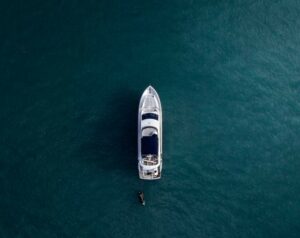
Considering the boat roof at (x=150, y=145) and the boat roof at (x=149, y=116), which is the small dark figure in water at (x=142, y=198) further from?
the boat roof at (x=149, y=116)

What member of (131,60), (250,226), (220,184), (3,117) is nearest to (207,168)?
(220,184)

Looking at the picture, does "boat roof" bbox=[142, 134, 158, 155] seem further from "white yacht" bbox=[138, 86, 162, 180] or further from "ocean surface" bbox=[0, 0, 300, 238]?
"ocean surface" bbox=[0, 0, 300, 238]

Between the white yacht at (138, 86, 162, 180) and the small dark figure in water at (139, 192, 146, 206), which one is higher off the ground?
the white yacht at (138, 86, 162, 180)

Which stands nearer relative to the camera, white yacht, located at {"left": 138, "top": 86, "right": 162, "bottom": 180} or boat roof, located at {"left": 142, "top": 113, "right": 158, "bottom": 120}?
white yacht, located at {"left": 138, "top": 86, "right": 162, "bottom": 180}

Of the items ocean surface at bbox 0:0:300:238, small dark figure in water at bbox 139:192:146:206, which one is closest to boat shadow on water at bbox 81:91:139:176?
ocean surface at bbox 0:0:300:238

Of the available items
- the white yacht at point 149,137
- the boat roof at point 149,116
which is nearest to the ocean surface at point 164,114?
the white yacht at point 149,137

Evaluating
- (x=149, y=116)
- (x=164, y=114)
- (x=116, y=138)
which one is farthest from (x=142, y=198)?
(x=164, y=114)

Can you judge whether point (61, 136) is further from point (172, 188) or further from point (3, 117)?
point (172, 188)

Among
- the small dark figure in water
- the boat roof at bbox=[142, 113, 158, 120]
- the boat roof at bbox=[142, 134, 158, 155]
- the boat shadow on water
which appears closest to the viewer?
the boat roof at bbox=[142, 134, 158, 155]

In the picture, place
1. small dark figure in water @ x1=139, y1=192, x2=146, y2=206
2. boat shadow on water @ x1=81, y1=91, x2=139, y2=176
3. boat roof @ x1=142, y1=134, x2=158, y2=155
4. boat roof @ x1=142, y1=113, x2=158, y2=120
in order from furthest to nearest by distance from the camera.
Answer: boat shadow on water @ x1=81, y1=91, x2=139, y2=176, small dark figure in water @ x1=139, y1=192, x2=146, y2=206, boat roof @ x1=142, y1=113, x2=158, y2=120, boat roof @ x1=142, y1=134, x2=158, y2=155
